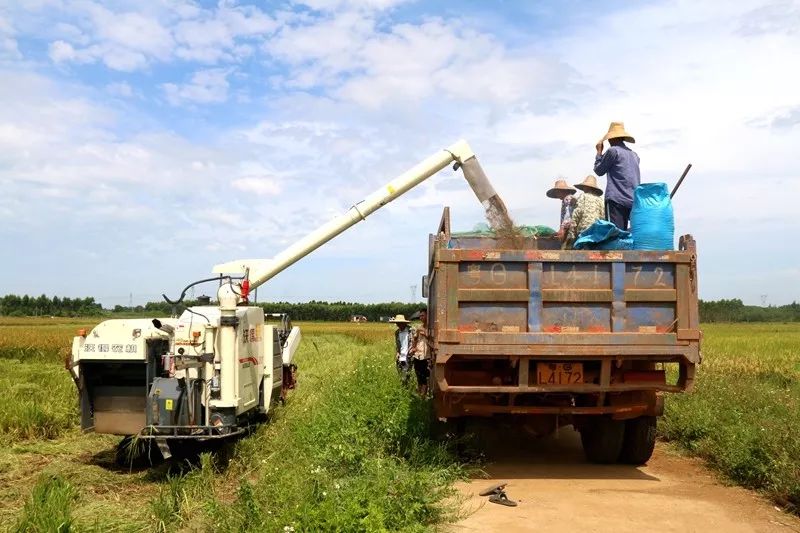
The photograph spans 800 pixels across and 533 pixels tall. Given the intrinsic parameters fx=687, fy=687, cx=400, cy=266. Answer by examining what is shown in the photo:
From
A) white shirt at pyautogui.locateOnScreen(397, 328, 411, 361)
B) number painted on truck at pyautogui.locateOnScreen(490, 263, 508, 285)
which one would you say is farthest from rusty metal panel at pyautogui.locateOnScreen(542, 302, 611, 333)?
white shirt at pyautogui.locateOnScreen(397, 328, 411, 361)

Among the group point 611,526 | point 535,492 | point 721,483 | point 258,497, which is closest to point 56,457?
point 258,497

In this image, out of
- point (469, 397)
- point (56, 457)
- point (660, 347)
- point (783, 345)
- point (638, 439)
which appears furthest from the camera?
point (783, 345)

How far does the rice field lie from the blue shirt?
266cm

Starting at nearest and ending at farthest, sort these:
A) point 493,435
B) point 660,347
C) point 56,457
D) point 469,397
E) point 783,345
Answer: point 660,347 < point 469,397 < point 56,457 < point 493,435 < point 783,345

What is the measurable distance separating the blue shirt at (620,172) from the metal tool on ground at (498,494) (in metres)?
3.06

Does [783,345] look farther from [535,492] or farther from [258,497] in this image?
[258,497]

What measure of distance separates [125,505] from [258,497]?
143cm

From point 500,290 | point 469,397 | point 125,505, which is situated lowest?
point 125,505

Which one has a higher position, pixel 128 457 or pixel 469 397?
pixel 469 397

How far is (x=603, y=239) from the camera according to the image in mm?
6203

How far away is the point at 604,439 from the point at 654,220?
2.39 meters

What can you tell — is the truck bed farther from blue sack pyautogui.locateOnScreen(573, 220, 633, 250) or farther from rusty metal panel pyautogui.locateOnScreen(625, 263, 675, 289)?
blue sack pyautogui.locateOnScreen(573, 220, 633, 250)

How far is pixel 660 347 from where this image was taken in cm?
579

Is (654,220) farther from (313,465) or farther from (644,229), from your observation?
(313,465)
